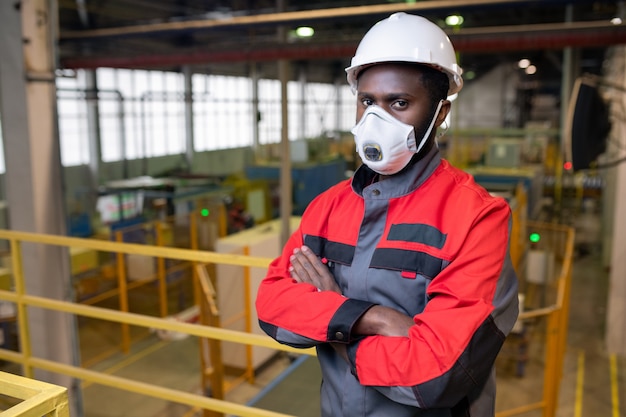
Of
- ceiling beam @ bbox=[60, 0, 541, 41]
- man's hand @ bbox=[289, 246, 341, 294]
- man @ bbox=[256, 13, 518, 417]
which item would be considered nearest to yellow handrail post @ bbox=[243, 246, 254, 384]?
ceiling beam @ bbox=[60, 0, 541, 41]

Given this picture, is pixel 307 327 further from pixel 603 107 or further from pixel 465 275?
pixel 603 107

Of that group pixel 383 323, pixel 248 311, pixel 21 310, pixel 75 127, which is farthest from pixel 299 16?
pixel 75 127

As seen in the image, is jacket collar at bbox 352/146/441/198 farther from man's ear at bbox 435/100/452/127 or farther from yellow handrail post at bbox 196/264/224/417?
yellow handrail post at bbox 196/264/224/417

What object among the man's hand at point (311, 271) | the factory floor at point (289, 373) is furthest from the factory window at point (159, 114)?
the man's hand at point (311, 271)

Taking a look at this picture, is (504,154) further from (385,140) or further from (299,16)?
(385,140)

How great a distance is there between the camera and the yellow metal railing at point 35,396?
1.37m

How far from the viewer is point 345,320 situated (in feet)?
5.34

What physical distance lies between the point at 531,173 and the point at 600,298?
2969mm

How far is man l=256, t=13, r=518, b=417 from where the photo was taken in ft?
5.00

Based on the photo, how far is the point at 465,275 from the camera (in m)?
1.54

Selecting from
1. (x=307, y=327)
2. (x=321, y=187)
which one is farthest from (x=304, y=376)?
(x=321, y=187)

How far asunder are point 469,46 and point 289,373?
344cm

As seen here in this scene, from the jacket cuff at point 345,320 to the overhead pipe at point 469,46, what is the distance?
11.7ft

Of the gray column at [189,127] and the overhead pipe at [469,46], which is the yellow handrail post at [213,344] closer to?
the overhead pipe at [469,46]
